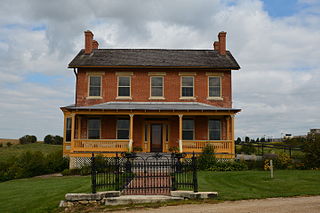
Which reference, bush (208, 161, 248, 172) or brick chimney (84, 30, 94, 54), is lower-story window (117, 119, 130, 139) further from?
bush (208, 161, 248, 172)

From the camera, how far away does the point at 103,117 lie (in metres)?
22.5

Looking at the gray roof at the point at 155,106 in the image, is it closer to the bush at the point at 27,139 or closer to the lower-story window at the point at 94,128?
the lower-story window at the point at 94,128

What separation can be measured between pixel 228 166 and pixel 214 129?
4765mm

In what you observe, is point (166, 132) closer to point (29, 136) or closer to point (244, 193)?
point (244, 193)

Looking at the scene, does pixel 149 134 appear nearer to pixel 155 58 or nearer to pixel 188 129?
pixel 188 129

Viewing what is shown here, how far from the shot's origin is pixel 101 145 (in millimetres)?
19859

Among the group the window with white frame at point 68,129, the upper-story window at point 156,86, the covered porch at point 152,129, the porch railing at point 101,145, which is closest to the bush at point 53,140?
the window with white frame at point 68,129

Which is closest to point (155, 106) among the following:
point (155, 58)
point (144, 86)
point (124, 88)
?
point (144, 86)

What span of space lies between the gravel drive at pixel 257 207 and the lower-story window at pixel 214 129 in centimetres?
1282

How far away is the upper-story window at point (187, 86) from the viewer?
2308 centimetres

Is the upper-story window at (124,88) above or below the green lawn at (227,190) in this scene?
above

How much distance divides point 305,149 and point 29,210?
51.3ft

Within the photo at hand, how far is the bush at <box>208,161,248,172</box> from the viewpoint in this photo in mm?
17688

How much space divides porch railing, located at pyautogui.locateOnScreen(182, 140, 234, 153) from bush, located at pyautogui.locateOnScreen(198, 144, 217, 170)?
0.93 metres
